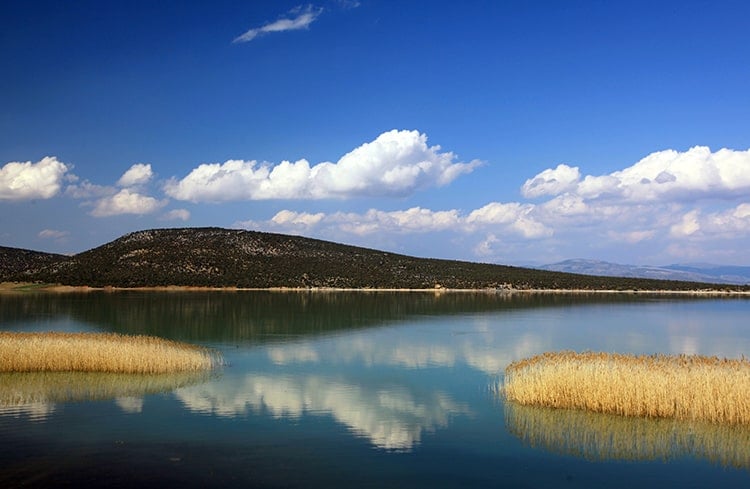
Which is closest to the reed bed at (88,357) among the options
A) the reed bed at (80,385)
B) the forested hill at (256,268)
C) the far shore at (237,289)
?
the reed bed at (80,385)

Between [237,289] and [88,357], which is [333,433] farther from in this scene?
[237,289]

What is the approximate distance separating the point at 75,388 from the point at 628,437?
1685 centimetres

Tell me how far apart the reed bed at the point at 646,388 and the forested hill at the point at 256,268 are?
3778 inches

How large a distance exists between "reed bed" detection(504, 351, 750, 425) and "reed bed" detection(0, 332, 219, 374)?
12738 mm

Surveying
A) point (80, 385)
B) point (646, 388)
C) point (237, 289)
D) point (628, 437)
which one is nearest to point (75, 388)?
point (80, 385)

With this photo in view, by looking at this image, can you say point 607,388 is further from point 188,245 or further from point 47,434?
point 188,245

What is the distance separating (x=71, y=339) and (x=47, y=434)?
11807mm

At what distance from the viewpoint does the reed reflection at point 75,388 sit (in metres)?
19.2

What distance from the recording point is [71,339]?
88.8 feet

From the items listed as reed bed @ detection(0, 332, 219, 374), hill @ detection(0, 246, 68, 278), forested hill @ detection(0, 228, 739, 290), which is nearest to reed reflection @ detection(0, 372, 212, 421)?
reed bed @ detection(0, 332, 219, 374)

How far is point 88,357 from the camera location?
2516 centimetres

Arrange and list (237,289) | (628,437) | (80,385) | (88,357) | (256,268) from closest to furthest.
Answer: (628,437) → (80,385) → (88,357) → (237,289) → (256,268)

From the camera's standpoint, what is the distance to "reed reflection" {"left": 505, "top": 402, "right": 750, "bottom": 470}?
15.5 metres

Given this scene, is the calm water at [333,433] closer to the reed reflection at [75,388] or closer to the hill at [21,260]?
the reed reflection at [75,388]
